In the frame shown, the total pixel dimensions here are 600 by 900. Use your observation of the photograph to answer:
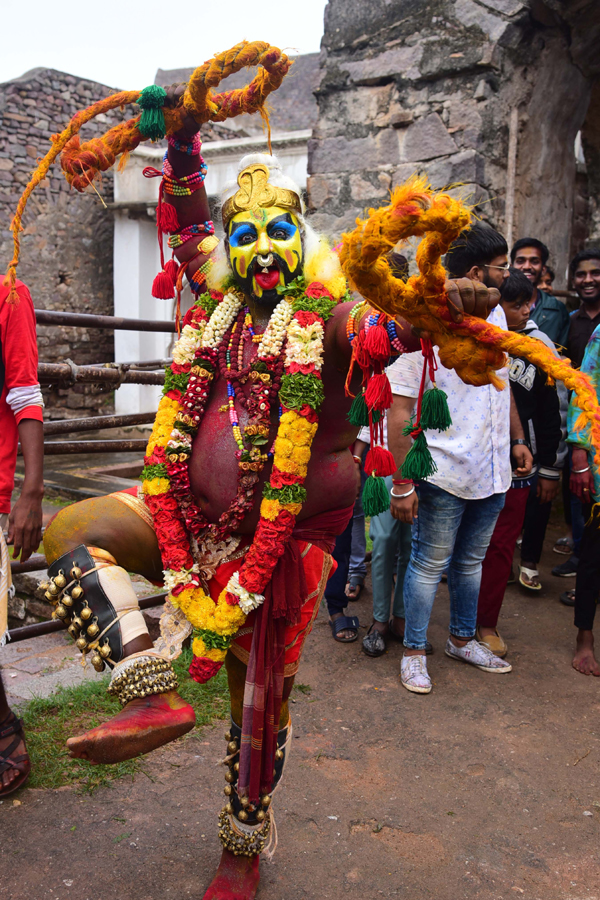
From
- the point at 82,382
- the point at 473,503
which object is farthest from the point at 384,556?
the point at 82,382

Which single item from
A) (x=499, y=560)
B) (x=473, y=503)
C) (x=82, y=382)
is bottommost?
(x=499, y=560)

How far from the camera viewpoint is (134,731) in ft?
5.51

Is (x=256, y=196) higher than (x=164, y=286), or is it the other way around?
(x=256, y=196)

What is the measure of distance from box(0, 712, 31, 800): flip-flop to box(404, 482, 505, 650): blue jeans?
1909 millimetres

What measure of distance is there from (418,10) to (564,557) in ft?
13.8

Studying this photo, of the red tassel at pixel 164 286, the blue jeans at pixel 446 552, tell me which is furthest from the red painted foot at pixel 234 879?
the red tassel at pixel 164 286

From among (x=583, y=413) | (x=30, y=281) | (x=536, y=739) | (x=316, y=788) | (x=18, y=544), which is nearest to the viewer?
(x=583, y=413)

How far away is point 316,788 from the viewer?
2791 millimetres

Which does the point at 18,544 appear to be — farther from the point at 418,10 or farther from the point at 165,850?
the point at 418,10

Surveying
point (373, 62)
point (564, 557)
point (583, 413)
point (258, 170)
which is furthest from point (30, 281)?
point (583, 413)

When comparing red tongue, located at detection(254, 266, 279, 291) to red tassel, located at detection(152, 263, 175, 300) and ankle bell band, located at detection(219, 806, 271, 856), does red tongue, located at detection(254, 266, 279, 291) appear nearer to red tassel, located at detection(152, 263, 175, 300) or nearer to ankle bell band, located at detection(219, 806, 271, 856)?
red tassel, located at detection(152, 263, 175, 300)

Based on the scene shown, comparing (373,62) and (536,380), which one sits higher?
(373,62)

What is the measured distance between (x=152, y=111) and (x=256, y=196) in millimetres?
418

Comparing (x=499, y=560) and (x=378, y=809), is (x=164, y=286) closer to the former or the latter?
(x=378, y=809)
